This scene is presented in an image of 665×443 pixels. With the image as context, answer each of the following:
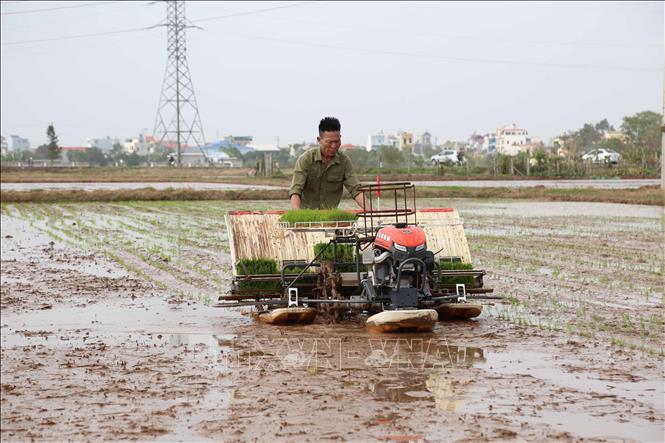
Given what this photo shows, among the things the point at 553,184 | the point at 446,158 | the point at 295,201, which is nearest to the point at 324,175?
the point at 295,201

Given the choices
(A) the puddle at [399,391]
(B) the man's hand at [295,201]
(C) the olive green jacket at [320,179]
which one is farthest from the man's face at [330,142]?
(A) the puddle at [399,391]

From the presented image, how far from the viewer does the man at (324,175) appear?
9992 millimetres

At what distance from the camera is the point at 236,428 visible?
18.6 ft

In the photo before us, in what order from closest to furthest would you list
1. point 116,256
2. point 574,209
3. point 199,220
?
point 116,256 → point 199,220 → point 574,209

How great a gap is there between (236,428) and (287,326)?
141 inches

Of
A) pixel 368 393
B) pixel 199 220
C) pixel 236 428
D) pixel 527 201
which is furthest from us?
pixel 527 201

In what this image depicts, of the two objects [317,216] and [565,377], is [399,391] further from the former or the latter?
[317,216]

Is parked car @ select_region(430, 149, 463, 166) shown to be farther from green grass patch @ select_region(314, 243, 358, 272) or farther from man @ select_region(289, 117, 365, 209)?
green grass patch @ select_region(314, 243, 358, 272)

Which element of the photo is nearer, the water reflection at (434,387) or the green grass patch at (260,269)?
the water reflection at (434,387)

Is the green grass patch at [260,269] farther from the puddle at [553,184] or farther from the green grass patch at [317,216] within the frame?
the puddle at [553,184]

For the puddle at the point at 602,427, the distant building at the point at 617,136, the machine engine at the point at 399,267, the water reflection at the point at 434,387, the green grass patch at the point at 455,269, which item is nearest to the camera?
the puddle at the point at 602,427

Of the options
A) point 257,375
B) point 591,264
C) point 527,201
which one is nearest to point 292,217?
point 257,375

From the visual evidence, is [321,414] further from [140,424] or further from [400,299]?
[400,299]

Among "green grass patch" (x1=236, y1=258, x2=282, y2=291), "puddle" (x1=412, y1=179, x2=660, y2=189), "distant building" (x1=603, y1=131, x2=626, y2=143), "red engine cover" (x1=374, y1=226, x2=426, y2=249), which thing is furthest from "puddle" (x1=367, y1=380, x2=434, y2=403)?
"distant building" (x1=603, y1=131, x2=626, y2=143)
